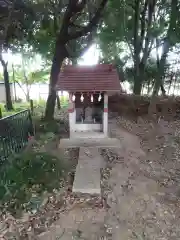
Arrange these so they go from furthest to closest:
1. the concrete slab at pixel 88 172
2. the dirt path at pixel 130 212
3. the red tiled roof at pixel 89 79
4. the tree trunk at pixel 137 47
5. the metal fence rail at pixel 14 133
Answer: the tree trunk at pixel 137 47 → the red tiled roof at pixel 89 79 → the metal fence rail at pixel 14 133 → the concrete slab at pixel 88 172 → the dirt path at pixel 130 212

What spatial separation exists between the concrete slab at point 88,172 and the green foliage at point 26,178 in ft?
1.54

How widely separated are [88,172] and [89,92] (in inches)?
123

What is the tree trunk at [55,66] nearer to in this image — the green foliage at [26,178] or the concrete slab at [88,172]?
the concrete slab at [88,172]

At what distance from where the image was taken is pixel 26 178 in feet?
15.8

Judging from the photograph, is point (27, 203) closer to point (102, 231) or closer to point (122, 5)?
point (102, 231)

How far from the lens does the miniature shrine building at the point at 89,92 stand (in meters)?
7.22

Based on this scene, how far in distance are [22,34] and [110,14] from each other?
16.3 feet

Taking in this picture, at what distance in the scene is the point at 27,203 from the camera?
427 cm

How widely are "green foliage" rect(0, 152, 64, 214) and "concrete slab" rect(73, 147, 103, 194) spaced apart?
0.47m

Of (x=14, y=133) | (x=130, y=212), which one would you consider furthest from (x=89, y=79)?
(x=130, y=212)

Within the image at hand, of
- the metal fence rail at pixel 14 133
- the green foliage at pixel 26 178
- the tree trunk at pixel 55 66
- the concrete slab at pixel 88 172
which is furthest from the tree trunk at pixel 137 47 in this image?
the green foliage at pixel 26 178

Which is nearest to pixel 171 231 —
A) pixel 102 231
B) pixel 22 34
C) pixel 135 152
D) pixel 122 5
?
pixel 102 231

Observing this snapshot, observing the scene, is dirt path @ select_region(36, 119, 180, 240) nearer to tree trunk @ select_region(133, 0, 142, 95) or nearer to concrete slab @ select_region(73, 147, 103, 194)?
concrete slab @ select_region(73, 147, 103, 194)

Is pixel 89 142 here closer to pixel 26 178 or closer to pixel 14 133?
pixel 14 133
